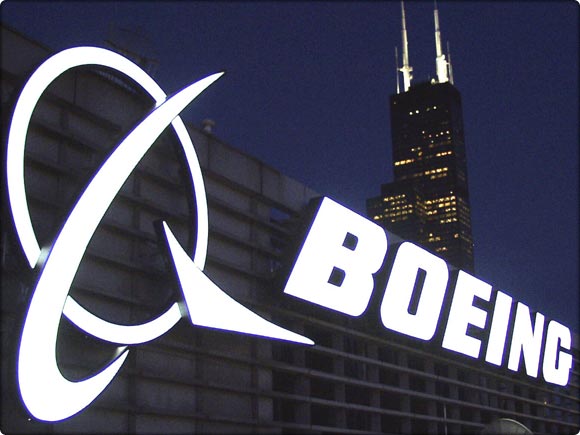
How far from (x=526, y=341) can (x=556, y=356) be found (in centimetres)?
311

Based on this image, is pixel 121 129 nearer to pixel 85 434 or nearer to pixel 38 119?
pixel 38 119

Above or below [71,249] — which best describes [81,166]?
above

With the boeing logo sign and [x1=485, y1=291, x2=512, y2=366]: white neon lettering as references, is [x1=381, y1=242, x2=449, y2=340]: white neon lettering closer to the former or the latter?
the boeing logo sign

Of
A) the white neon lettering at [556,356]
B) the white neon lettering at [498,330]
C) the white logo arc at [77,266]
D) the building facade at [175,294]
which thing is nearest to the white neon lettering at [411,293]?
the building facade at [175,294]

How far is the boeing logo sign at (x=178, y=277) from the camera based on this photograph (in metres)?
11.2

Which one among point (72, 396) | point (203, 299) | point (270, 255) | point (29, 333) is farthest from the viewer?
point (270, 255)

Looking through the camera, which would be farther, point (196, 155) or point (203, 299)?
point (196, 155)

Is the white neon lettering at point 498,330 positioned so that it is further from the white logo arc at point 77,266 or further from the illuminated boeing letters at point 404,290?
the white logo arc at point 77,266

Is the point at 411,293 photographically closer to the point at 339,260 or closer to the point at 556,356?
the point at 339,260

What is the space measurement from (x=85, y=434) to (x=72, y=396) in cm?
155

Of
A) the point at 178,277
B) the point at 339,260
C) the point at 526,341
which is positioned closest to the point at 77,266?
the point at 178,277

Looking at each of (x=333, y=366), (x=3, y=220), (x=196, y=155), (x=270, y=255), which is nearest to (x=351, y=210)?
(x=270, y=255)

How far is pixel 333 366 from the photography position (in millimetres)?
19547

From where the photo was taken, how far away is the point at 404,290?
20250 mm
